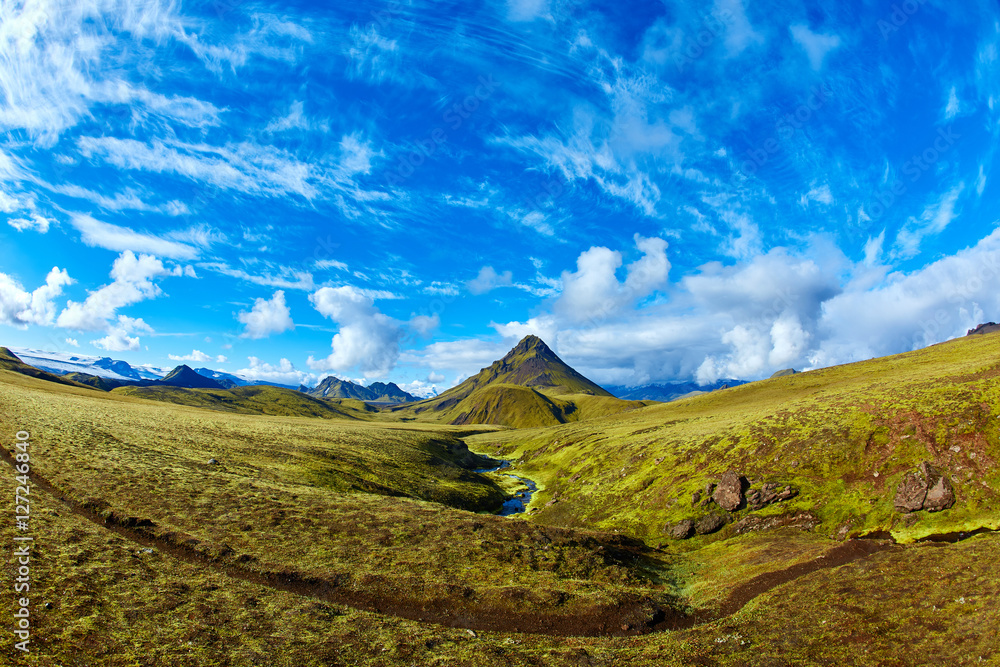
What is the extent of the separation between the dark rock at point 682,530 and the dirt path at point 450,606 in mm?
21632

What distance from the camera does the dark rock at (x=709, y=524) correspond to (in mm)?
50656

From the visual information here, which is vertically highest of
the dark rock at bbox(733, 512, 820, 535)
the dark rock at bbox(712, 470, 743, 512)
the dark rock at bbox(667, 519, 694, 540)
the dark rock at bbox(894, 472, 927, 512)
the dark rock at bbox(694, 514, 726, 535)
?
the dark rock at bbox(894, 472, 927, 512)

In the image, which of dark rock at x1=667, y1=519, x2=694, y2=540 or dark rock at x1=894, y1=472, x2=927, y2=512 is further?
dark rock at x1=667, y1=519, x2=694, y2=540

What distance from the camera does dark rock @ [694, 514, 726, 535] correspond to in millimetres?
50656

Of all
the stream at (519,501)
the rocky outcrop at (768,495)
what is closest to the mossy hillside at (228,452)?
the stream at (519,501)

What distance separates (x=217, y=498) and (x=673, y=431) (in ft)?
276

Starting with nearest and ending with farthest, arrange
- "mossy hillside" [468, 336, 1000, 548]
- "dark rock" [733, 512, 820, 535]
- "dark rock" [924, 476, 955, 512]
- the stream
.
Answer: "dark rock" [924, 476, 955, 512]
"mossy hillside" [468, 336, 1000, 548]
"dark rock" [733, 512, 820, 535]
the stream

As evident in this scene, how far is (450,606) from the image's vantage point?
2811cm

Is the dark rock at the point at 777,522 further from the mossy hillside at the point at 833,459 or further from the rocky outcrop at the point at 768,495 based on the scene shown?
the rocky outcrop at the point at 768,495

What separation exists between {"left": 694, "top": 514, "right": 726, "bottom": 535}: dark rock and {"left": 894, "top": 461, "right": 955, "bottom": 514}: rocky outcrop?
17.7 m

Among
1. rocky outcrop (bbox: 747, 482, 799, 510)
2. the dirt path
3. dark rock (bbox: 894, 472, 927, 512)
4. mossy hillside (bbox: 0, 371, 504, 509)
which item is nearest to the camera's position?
the dirt path

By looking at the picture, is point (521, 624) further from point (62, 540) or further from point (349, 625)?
point (62, 540)

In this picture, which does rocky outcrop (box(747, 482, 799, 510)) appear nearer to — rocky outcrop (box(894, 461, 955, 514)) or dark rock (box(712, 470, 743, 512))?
dark rock (box(712, 470, 743, 512))

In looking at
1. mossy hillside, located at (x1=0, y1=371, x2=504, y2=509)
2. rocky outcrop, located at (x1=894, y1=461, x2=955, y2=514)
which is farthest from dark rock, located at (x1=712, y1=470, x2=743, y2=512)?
mossy hillside, located at (x1=0, y1=371, x2=504, y2=509)
